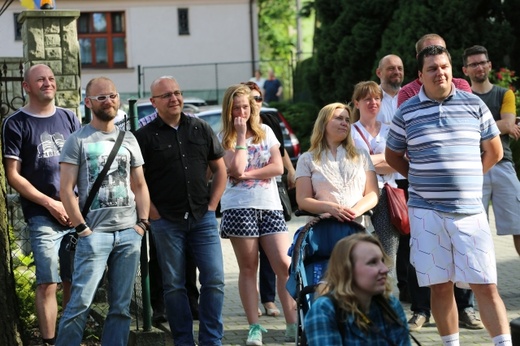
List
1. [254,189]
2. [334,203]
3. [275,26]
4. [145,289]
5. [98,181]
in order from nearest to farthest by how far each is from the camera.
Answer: [98,181], [334,203], [145,289], [254,189], [275,26]

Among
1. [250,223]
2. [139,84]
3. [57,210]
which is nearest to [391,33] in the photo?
[250,223]

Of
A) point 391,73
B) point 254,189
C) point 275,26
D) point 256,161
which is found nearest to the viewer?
Answer: point 254,189

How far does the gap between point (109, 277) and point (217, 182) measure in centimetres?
118

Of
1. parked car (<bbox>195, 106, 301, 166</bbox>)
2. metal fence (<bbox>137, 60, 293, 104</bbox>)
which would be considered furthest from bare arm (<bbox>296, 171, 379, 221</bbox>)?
metal fence (<bbox>137, 60, 293, 104</bbox>)

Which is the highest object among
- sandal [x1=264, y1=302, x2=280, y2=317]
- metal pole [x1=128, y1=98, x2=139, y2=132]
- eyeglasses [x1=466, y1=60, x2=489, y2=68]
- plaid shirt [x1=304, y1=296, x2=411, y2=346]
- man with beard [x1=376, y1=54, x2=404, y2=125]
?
eyeglasses [x1=466, y1=60, x2=489, y2=68]

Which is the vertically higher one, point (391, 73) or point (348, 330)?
point (391, 73)

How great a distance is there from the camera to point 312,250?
746 centimetres

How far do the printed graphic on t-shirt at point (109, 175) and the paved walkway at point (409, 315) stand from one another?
73.3 inches

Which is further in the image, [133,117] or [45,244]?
[133,117]

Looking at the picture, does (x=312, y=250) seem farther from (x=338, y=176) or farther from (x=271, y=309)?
(x=271, y=309)

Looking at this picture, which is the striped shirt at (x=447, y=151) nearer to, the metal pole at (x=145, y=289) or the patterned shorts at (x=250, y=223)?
the patterned shorts at (x=250, y=223)

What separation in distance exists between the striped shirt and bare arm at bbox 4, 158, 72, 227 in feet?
8.43

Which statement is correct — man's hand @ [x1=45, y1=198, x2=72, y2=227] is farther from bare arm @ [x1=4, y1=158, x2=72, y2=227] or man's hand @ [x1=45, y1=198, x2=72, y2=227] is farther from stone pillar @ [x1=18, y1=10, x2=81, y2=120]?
stone pillar @ [x1=18, y1=10, x2=81, y2=120]

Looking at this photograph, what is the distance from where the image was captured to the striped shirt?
7586 mm
